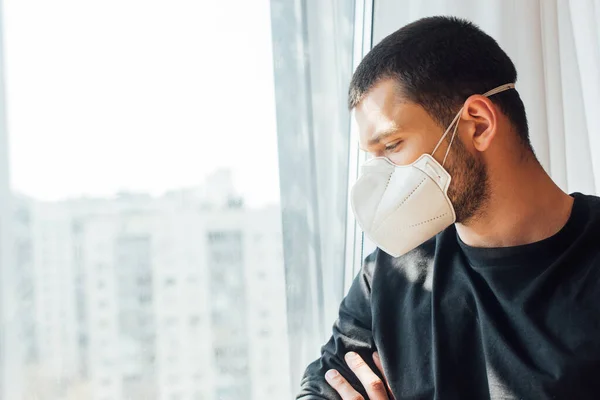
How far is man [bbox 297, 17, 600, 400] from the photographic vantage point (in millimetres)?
1426

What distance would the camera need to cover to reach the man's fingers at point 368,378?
4.97ft

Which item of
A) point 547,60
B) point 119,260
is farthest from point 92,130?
point 547,60

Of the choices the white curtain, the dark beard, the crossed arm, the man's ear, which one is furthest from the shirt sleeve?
the white curtain

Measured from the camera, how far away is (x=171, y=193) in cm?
177

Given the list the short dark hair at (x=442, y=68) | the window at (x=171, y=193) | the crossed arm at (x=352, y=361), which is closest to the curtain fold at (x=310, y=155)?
the window at (x=171, y=193)

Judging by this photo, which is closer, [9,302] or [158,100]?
[9,302]

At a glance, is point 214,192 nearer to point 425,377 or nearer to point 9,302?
point 9,302

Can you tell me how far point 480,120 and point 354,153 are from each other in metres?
0.71

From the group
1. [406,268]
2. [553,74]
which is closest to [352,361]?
[406,268]

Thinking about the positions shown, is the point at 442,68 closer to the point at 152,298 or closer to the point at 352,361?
the point at 352,361

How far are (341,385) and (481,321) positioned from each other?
34 centimetres

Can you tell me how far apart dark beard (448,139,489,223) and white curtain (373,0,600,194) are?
0.83 meters

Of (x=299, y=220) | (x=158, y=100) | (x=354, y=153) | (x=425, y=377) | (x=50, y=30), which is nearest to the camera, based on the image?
(x=425, y=377)

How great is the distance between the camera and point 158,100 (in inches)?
69.5
